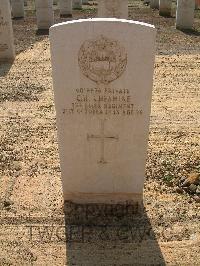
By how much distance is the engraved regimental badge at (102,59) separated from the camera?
3.22 metres

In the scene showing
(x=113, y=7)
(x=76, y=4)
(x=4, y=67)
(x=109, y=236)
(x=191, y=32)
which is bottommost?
(x=109, y=236)

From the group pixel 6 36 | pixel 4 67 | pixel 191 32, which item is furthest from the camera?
pixel 191 32

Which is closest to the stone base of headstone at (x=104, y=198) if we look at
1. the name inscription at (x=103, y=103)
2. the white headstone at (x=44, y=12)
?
the name inscription at (x=103, y=103)

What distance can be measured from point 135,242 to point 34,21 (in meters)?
15.1

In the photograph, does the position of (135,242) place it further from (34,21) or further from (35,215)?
(34,21)

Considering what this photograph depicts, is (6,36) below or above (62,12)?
above

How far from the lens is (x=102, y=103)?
11.5 ft

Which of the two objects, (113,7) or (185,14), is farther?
(185,14)

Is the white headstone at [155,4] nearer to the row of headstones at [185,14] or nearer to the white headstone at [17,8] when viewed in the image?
the row of headstones at [185,14]

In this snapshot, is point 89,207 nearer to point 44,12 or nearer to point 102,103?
point 102,103

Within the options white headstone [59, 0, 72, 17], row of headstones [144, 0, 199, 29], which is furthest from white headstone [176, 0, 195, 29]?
white headstone [59, 0, 72, 17]

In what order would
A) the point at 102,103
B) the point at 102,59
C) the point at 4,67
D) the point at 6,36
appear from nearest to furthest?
the point at 102,59
the point at 102,103
the point at 4,67
the point at 6,36

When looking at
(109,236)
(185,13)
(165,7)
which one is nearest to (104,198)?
(109,236)

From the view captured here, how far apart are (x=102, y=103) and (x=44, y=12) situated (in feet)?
38.7
